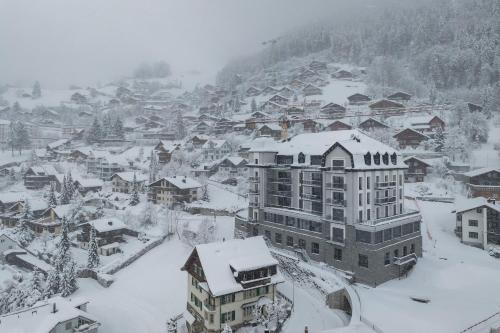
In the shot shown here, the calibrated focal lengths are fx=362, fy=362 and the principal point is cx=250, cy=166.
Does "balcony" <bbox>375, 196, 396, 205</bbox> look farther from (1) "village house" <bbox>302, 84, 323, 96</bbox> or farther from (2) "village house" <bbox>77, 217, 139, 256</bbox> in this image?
(1) "village house" <bbox>302, 84, 323, 96</bbox>

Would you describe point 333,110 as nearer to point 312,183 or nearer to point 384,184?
point 312,183

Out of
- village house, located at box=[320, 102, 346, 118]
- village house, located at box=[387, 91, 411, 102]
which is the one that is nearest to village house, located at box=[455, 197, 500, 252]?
village house, located at box=[320, 102, 346, 118]

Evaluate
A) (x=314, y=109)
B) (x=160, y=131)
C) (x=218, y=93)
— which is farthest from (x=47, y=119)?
(x=314, y=109)

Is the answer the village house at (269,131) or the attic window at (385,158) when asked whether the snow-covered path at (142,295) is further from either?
the village house at (269,131)

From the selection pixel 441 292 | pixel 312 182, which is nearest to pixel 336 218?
pixel 312 182

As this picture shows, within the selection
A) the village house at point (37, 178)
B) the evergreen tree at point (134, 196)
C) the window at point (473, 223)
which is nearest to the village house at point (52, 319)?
the evergreen tree at point (134, 196)

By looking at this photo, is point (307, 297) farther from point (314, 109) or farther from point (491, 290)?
point (314, 109)
